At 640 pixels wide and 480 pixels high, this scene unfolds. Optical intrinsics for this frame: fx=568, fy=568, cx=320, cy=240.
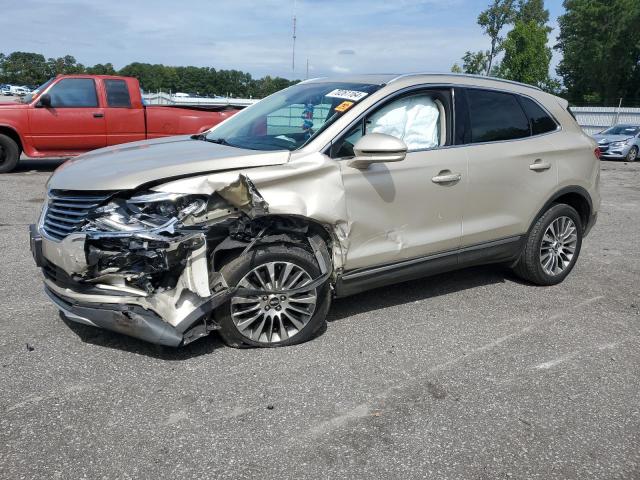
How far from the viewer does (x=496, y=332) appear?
420cm

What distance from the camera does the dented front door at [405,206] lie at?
386 centimetres

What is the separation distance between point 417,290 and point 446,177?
1.23 metres

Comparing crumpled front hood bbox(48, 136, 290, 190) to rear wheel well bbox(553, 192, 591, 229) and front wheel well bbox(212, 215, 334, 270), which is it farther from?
rear wheel well bbox(553, 192, 591, 229)

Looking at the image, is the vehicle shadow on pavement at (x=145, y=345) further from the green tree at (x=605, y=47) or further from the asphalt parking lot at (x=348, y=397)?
the green tree at (x=605, y=47)

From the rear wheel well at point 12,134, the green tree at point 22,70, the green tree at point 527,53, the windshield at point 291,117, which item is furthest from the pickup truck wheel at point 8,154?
the green tree at point 22,70

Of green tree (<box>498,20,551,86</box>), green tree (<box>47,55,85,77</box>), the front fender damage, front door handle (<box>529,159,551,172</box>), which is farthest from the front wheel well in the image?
green tree (<box>47,55,85,77</box>)

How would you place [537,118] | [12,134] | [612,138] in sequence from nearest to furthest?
[537,118] → [12,134] → [612,138]

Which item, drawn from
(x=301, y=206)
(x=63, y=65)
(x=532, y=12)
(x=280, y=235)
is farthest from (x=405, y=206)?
(x=63, y=65)

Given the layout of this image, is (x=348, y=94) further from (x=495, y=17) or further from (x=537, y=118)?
(x=495, y=17)

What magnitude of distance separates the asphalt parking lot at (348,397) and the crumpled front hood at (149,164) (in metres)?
1.08

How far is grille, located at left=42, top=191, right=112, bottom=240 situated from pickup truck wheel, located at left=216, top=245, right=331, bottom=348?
0.86 m

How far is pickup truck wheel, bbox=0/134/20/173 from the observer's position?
10852mm

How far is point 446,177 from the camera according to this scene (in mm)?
4234

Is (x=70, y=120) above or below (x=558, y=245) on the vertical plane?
above
